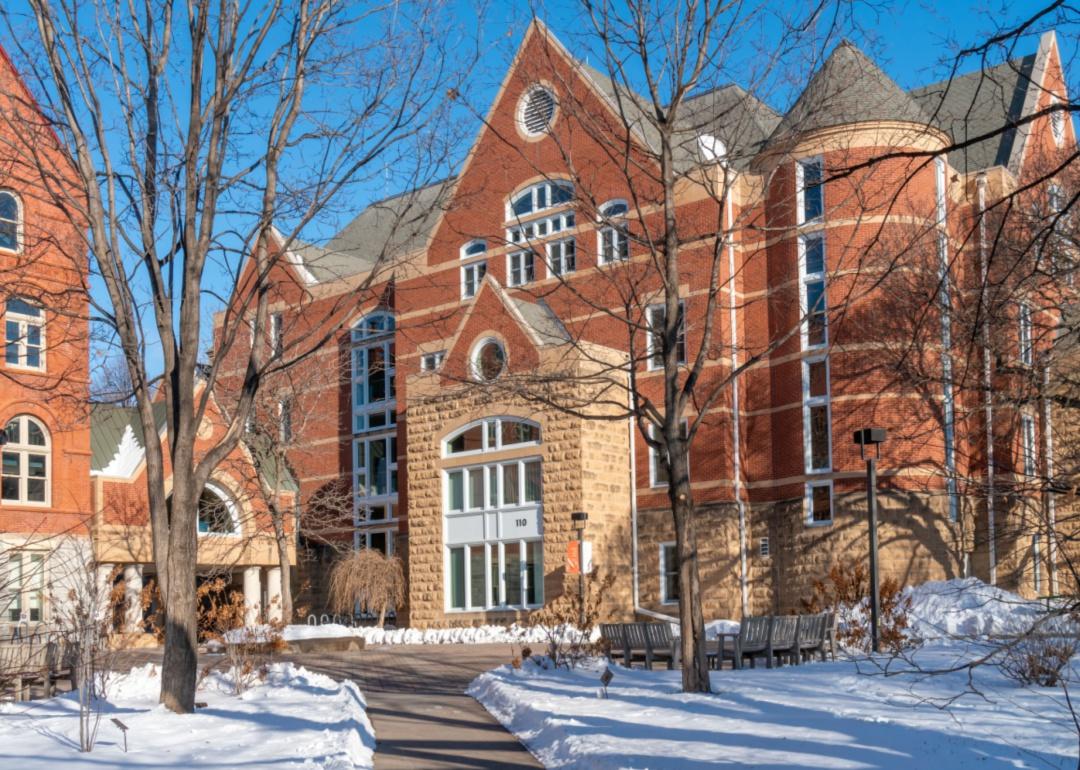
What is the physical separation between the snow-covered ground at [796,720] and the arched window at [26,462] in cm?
1918

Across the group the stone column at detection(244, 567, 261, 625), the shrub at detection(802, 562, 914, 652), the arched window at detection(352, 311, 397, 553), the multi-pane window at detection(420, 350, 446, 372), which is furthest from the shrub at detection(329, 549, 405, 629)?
the shrub at detection(802, 562, 914, 652)

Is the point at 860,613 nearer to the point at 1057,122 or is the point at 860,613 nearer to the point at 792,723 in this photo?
the point at 1057,122

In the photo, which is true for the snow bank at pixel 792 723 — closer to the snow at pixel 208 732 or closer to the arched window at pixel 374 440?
the snow at pixel 208 732

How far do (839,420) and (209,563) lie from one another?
19.3m

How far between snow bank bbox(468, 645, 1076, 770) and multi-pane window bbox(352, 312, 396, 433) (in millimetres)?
28396

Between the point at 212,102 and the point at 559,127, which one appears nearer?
the point at 212,102

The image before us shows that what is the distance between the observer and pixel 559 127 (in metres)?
36.1

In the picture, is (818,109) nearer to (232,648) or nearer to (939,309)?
(232,648)

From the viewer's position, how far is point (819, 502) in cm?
3256

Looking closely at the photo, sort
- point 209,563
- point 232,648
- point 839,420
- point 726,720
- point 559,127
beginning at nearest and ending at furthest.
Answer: point 726,720
point 232,648
point 839,420
point 559,127
point 209,563

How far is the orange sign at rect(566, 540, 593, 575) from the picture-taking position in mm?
32688

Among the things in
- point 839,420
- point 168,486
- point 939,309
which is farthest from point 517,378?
point 168,486

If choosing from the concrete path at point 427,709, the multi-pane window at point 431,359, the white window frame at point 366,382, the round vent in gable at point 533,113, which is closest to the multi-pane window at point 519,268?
the multi-pane window at point 431,359

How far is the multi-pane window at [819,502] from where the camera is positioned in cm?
3231
